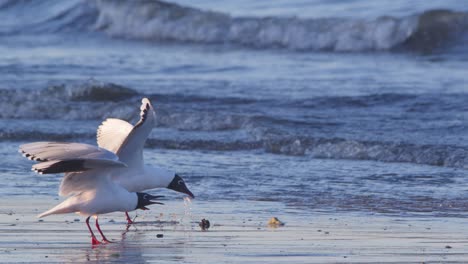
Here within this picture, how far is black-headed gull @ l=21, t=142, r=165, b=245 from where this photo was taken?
6680 mm

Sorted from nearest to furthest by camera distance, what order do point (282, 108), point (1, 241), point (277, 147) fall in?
point (1, 241) → point (277, 147) → point (282, 108)

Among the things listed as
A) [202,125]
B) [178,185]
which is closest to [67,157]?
[178,185]

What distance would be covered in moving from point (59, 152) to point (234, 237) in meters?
1.20

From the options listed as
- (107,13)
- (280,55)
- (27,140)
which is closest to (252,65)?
(280,55)

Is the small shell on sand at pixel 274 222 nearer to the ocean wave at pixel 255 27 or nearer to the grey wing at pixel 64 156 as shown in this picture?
the grey wing at pixel 64 156

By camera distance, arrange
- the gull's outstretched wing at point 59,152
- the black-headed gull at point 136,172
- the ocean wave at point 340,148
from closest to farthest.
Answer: the gull's outstretched wing at point 59,152
the black-headed gull at point 136,172
the ocean wave at point 340,148

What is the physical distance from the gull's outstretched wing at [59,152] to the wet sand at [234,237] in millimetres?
527

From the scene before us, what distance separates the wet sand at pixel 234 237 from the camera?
249 inches

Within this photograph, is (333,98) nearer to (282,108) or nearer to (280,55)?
(282,108)

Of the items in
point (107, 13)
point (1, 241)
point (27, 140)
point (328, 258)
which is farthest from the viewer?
point (107, 13)

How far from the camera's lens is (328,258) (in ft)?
20.5

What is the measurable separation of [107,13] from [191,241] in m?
17.6

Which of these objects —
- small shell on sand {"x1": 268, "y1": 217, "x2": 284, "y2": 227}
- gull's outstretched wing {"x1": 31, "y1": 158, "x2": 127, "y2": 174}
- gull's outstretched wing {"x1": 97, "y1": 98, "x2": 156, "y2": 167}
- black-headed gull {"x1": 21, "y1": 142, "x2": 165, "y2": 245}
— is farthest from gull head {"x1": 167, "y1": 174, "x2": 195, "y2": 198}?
gull's outstretched wing {"x1": 31, "y1": 158, "x2": 127, "y2": 174}

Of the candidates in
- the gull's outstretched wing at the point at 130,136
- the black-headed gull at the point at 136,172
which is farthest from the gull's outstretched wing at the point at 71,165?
the black-headed gull at the point at 136,172
